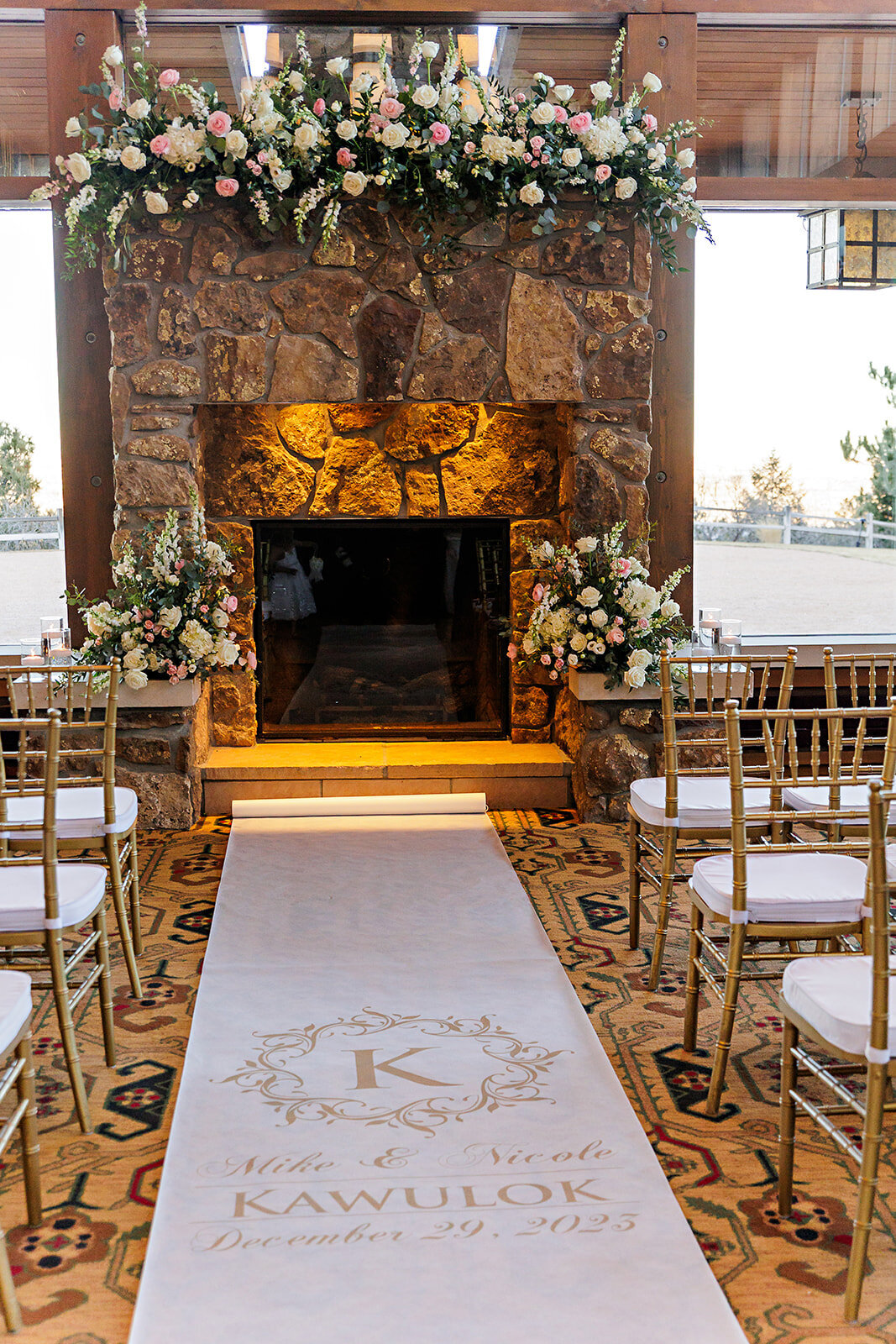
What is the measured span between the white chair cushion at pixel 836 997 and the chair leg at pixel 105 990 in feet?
5.29

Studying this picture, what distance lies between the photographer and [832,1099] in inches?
110

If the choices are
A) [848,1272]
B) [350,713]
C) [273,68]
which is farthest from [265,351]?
[848,1272]

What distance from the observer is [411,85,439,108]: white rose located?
177 inches

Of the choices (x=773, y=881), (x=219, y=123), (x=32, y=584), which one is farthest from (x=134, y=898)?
(x=219, y=123)

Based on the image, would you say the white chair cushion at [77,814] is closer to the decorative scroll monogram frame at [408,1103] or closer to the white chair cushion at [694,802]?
the decorative scroll monogram frame at [408,1103]

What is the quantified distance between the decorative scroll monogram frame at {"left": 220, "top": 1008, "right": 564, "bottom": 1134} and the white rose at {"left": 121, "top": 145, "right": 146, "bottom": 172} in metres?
3.34

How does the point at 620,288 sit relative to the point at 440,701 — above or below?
above

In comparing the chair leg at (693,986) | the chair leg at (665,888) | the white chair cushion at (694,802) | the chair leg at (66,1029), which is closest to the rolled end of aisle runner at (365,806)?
the white chair cushion at (694,802)

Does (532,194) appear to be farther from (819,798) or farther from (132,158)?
(819,798)

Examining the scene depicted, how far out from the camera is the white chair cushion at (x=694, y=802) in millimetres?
3312

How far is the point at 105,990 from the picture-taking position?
290 cm

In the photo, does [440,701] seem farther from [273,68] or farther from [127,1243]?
[127,1243]

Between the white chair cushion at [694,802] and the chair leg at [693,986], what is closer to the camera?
the chair leg at [693,986]

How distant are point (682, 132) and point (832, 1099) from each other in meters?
3.92
